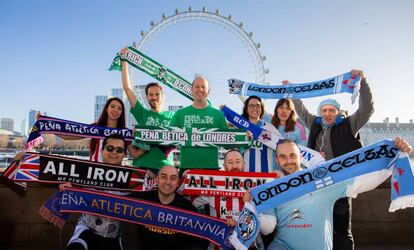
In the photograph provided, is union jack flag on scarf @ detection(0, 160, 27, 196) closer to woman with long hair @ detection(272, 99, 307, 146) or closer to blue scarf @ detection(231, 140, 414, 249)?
blue scarf @ detection(231, 140, 414, 249)

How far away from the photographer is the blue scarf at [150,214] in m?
4.06

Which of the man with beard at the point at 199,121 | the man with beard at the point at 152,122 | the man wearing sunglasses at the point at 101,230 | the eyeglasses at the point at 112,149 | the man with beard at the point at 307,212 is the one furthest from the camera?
the man with beard at the point at 152,122

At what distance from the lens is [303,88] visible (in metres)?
6.32

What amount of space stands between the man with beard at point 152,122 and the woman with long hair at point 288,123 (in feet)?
5.96

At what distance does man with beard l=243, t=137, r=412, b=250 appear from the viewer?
11.3ft

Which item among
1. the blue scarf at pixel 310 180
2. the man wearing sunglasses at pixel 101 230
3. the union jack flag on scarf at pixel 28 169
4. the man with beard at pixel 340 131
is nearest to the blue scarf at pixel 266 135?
the man with beard at pixel 340 131

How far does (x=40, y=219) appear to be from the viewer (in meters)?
5.77

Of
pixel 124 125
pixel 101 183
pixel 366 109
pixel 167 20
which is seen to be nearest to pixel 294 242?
pixel 366 109

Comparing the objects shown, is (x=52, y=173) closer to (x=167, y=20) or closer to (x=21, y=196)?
(x=21, y=196)

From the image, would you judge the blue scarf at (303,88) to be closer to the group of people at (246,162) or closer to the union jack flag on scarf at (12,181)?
the group of people at (246,162)

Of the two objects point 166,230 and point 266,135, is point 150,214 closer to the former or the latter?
point 166,230

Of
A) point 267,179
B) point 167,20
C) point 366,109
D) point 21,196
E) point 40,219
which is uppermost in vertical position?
point 167,20

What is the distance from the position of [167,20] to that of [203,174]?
2152cm

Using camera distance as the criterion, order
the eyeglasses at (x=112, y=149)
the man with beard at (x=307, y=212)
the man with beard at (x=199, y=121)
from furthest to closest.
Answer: the man with beard at (x=199, y=121), the eyeglasses at (x=112, y=149), the man with beard at (x=307, y=212)
